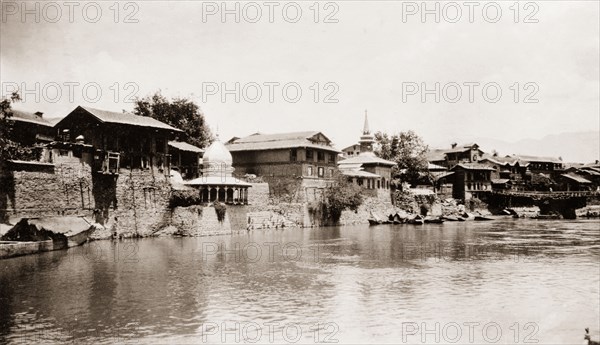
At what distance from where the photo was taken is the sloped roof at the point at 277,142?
6356 cm

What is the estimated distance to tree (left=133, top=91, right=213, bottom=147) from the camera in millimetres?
70500

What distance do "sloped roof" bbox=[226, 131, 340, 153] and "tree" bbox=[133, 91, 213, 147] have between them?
5.07 m

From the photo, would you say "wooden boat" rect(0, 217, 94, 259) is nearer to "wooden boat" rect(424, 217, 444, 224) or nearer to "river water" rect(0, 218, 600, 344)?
"river water" rect(0, 218, 600, 344)

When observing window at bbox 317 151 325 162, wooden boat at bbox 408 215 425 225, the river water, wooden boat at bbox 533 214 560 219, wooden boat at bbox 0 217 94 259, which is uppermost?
window at bbox 317 151 325 162

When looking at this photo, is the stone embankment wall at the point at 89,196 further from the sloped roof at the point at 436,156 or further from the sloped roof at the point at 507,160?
the sloped roof at the point at 507,160

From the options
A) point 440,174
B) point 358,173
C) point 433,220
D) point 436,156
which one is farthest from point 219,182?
point 436,156

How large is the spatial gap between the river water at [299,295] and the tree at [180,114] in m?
34.6

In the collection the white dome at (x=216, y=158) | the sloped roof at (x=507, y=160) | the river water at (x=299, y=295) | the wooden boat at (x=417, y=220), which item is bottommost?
the river water at (x=299, y=295)

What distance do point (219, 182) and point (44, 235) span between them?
1778cm

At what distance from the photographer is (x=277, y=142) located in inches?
2574

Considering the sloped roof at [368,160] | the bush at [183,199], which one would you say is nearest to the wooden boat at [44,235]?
the bush at [183,199]

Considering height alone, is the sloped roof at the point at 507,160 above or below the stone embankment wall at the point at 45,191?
above

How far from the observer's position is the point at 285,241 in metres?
43.6

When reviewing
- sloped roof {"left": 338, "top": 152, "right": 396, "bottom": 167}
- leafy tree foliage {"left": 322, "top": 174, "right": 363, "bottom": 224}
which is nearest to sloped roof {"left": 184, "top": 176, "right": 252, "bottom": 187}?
leafy tree foliage {"left": 322, "top": 174, "right": 363, "bottom": 224}
